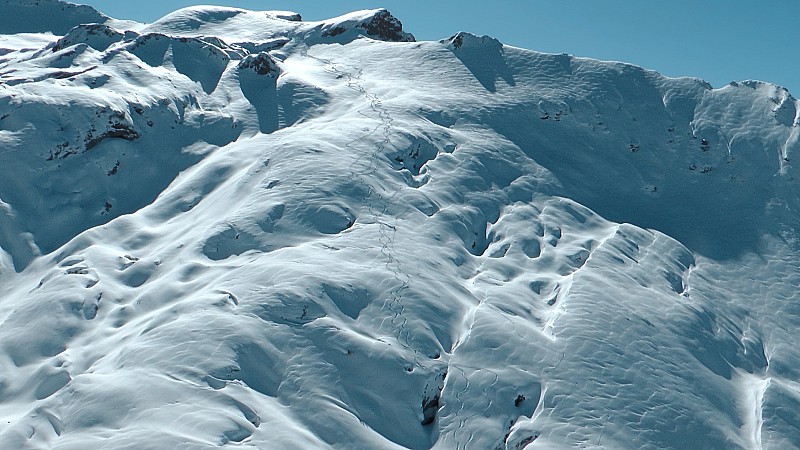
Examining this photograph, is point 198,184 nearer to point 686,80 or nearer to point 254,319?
point 254,319

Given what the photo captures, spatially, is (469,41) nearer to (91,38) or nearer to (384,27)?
(384,27)

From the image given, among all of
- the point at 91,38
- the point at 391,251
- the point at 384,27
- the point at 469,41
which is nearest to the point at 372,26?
the point at 384,27

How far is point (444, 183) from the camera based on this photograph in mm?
21578

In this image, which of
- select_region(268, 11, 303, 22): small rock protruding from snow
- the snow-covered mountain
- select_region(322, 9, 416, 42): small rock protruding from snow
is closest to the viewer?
the snow-covered mountain

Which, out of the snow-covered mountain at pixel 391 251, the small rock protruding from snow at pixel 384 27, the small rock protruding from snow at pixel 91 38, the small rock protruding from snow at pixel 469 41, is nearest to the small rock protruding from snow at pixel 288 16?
the small rock protruding from snow at pixel 384 27

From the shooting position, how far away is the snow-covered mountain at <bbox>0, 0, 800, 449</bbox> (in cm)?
1324

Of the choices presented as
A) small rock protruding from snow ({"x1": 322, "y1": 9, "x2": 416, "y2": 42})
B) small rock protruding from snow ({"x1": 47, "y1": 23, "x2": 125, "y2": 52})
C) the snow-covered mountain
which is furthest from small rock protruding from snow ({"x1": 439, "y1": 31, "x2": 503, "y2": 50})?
small rock protruding from snow ({"x1": 47, "y1": 23, "x2": 125, "y2": 52})

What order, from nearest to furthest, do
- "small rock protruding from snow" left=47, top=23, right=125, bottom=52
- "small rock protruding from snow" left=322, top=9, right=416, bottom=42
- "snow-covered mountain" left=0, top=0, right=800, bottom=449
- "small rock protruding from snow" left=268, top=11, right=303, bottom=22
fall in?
"snow-covered mountain" left=0, top=0, right=800, bottom=449, "small rock protruding from snow" left=47, top=23, right=125, bottom=52, "small rock protruding from snow" left=322, top=9, right=416, bottom=42, "small rock protruding from snow" left=268, top=11, right=303, bottom=22

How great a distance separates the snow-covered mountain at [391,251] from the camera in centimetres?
1324

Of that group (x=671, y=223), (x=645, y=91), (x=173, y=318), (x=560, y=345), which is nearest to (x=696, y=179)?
(x=671, y=223)

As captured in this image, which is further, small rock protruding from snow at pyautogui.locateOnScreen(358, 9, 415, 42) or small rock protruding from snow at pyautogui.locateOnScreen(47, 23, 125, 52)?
small rock protruding from snow at pyautogui.locateOnScreen(358, 9, 415, 42)

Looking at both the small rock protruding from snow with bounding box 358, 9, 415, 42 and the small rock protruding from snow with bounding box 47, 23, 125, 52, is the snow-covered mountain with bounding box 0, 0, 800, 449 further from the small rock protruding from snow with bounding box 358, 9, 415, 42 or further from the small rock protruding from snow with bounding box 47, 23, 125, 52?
the small rock protruding from snow with bounding box 358, 9, 415, 42

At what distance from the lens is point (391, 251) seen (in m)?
17.4

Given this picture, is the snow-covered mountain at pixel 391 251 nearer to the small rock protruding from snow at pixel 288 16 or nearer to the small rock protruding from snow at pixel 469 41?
the small rock protruding from snow at pixel 469 41
